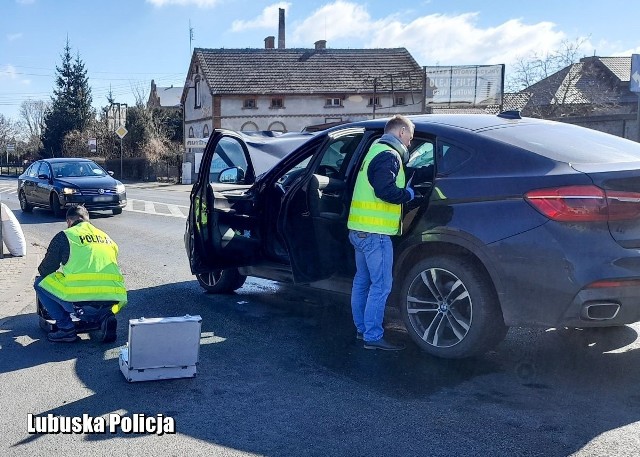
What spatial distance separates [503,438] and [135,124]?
5261 centimetres

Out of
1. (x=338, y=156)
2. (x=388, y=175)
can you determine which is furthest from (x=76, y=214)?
(x=388, y=175)

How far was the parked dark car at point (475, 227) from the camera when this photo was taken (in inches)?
172

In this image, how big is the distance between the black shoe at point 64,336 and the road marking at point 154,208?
11.1m

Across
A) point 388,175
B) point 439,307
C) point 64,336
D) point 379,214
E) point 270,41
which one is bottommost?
point 64,336

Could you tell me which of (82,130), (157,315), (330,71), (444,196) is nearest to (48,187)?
(157,315)

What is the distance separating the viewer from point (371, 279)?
5.47 m

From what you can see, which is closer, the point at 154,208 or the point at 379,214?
the point at 379,214

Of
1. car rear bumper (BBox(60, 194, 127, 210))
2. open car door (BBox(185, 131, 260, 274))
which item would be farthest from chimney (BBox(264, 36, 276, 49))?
open car door (BBox(185, 131, 260, 274))

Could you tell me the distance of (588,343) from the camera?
5.55m

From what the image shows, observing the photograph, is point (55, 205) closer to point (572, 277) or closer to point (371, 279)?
point (371, 279)

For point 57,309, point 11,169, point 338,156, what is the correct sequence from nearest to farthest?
1. point 57,309
2. point 338,156
3. point 11,169

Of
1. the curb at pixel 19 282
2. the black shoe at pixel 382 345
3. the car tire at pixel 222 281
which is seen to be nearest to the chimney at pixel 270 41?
the curb at pixel 19 282

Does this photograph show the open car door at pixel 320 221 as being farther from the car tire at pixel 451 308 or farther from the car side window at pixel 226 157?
the car side window at pixel 226 157

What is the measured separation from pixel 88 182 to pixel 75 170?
1.17 m
